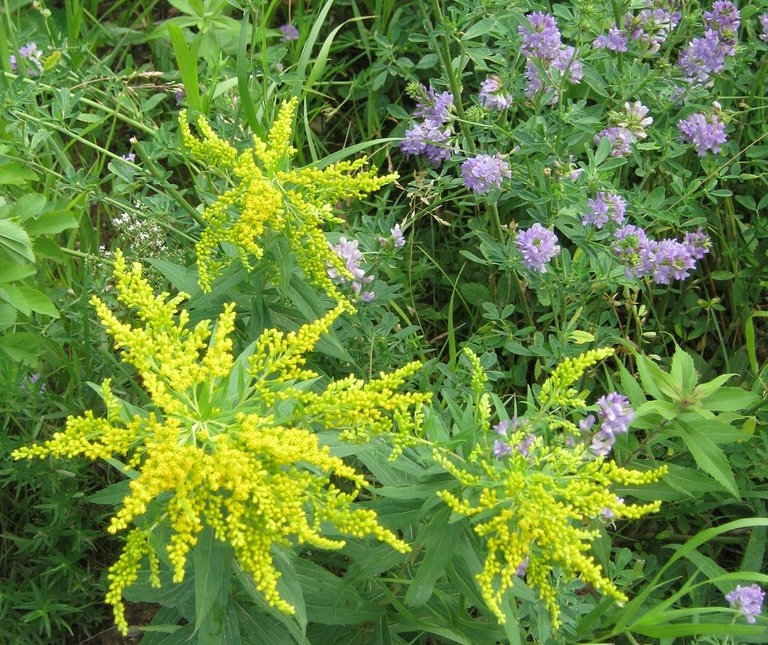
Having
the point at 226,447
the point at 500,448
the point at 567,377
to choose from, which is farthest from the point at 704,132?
the point at 226,447

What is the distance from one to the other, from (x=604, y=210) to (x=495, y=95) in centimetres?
54

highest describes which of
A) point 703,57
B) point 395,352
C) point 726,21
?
point 726,21

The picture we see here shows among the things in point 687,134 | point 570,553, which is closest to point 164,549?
point 570,553

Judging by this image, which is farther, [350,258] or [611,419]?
[350,258]

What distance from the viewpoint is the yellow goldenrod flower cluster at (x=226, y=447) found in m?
1.91

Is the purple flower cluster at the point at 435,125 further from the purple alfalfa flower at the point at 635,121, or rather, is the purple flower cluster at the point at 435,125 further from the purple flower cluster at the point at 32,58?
the purple flower cluster at the point at 32,58

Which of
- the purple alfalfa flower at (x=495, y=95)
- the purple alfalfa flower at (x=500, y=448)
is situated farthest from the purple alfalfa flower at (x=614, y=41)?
the purple alfalfa flower at (x=500, y=448)

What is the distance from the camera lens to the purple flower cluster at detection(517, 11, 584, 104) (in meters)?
2.91

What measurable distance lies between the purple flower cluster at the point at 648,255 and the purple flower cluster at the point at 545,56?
0.53 m

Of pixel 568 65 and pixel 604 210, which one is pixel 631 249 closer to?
pixel 604 210

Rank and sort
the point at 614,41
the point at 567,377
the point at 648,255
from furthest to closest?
the point at 614,41 < the point at 648,255 < the point at 567,377

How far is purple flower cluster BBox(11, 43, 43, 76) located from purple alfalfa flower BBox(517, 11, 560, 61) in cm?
163

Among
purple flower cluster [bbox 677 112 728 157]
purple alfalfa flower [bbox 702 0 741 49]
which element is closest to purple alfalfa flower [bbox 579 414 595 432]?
purple flower cluster [bbox 677 112 728 157]

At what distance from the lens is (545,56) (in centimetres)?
295
